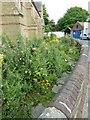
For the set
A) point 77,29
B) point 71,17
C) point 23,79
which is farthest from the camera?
point 71,17

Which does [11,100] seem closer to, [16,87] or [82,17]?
[16,87]

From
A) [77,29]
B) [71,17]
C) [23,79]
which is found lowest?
[77,29]

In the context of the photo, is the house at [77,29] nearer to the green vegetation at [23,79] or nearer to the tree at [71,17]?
the tree at [71,17]

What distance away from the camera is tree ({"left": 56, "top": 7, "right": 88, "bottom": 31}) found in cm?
9475

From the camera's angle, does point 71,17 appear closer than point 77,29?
No

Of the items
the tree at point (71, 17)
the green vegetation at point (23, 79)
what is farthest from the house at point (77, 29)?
the green vegetation at point (23, 79)

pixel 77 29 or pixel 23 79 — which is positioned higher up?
pixel 23 79

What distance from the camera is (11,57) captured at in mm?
5723

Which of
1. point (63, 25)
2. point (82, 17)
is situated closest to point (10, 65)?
point (63, 25)

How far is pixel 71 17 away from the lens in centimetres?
9744

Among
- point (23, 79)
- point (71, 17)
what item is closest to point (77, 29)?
point (71, 17)

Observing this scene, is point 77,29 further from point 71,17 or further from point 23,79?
point 23,79

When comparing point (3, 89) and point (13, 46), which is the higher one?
point (13, 46)

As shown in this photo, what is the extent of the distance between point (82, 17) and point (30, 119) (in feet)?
324
